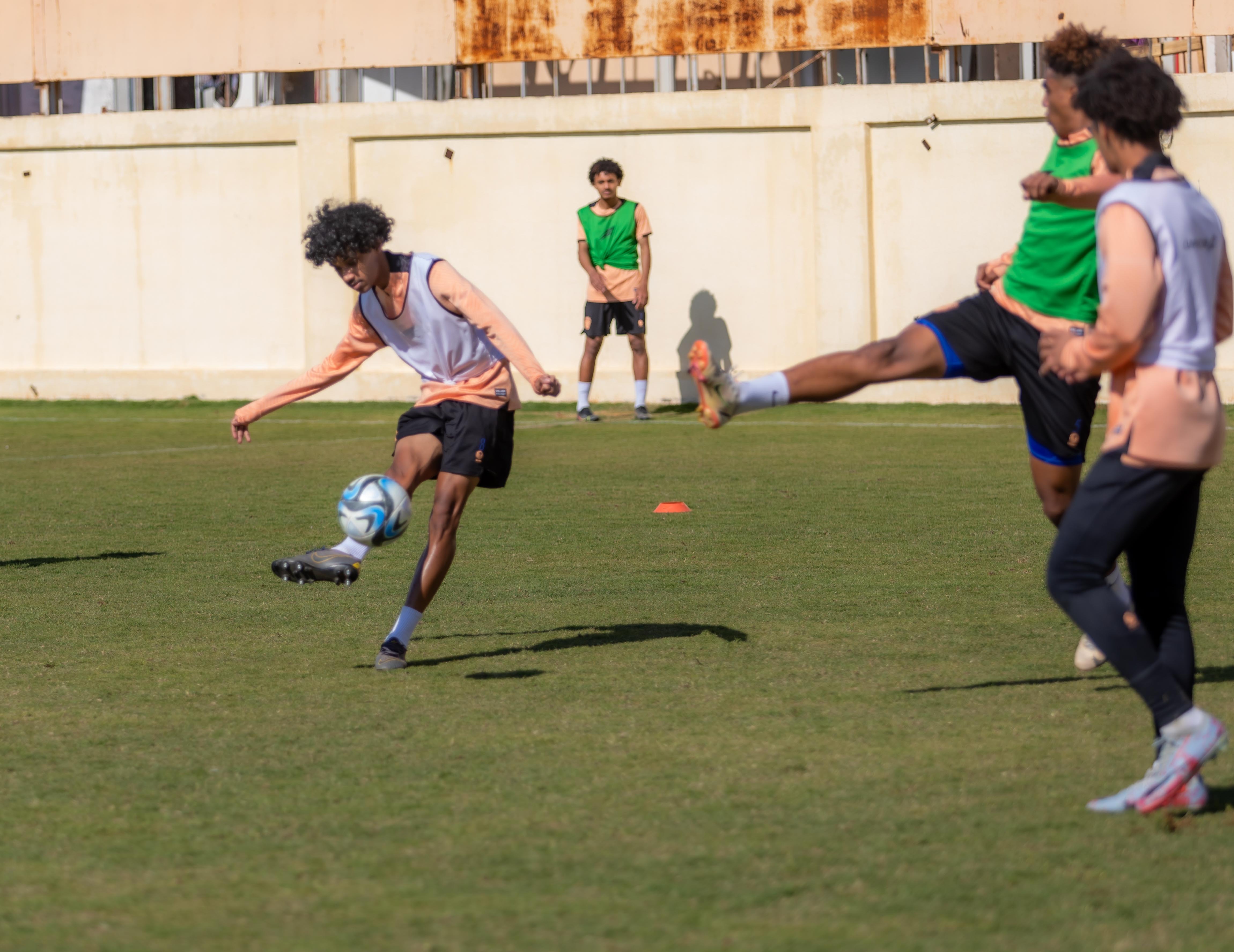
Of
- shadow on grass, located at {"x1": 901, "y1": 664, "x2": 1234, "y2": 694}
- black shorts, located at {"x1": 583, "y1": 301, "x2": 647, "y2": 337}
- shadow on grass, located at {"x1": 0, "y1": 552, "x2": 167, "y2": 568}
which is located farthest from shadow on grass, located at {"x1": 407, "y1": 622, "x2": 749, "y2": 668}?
black shorts, located at {"x1": 583, "y1": 301, "x2": 647, "y2": 337}

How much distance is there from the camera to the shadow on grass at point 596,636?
21.7 feet

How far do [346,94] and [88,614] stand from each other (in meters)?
13.9

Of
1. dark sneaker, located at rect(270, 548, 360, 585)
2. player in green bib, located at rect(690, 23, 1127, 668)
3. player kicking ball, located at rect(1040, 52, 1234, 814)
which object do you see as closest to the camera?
player kicking ball, located at rect(1040, 52, 1234, 814)

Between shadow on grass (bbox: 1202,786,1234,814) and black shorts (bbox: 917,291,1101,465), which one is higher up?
black shorts (bbox: 917,291,1101,465)

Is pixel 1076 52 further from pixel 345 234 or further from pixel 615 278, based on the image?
pixel 615 278

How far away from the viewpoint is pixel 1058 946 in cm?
332

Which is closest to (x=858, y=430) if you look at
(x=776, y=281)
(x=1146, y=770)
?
(x=776, y=281)

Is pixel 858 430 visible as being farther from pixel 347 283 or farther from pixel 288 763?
pixel 288 763

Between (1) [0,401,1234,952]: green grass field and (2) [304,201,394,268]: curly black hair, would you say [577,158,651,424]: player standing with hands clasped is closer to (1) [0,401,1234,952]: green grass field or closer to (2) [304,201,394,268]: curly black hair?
(1) [0,401,1234,952]: green grass field

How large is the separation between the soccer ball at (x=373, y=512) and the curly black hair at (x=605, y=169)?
1091cm

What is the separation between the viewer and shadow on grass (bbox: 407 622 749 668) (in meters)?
6.63

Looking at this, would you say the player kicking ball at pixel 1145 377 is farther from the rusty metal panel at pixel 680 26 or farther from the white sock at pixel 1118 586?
the rusty metal panel at pixel 680 26

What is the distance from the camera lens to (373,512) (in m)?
6.18

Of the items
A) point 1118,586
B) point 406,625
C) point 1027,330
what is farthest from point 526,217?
point 1027,330
